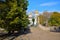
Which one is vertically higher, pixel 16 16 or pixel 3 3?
pixel 3 3

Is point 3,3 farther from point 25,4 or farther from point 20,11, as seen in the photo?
point 25,4

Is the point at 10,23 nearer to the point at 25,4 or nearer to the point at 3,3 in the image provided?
the point at 3,3

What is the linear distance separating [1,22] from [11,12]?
193 cm

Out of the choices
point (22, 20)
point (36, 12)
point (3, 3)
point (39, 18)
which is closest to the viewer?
point (3, 3)

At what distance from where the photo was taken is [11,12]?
2072cm

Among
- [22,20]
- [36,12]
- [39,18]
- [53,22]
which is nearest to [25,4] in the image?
[22,20]

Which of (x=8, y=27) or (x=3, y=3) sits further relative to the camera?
(x=8, y=27)

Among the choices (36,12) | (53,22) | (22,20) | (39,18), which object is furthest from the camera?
(36,12)

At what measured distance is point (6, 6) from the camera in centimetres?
2117

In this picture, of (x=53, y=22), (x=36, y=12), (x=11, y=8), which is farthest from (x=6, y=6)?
(x=36, y=12)

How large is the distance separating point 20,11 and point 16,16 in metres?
1.03

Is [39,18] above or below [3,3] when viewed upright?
below

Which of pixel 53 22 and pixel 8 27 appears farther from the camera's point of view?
pixel 53 22

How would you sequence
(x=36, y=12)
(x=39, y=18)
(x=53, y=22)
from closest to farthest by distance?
(x=53, y=22)
(x=39, y=18)
(x=36, y=12)
